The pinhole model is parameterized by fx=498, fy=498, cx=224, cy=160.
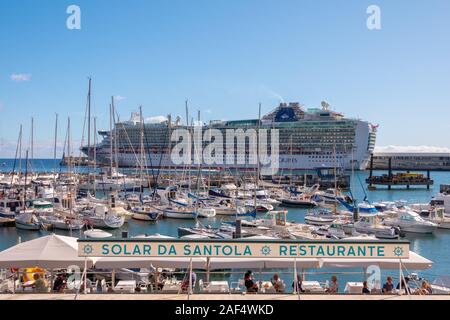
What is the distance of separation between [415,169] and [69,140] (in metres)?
80.9

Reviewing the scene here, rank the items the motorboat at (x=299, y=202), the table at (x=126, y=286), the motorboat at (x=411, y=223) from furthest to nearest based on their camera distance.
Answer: the motorboat at (x=299, y=202)
the motorboat at (x=411, y=223)
the table at (x=126, y=286)

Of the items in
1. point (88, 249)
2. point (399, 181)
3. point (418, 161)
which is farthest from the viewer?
point (418, 161)

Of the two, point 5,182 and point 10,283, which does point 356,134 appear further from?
point 10,283

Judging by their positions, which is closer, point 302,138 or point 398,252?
point 398,252

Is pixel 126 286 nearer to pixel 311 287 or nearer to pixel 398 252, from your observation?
pixel 311 287

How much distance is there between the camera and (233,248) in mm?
7422

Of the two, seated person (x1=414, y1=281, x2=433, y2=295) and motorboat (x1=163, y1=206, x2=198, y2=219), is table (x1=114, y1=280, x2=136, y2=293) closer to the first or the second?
seated person (x1=414, y1=281, x2=433, y2=295)

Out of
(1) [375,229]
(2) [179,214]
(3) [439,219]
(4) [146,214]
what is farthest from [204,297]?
(3) [439,219]

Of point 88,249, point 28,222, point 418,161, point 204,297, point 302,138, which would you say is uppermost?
point 302,138

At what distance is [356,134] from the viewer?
84188 mm

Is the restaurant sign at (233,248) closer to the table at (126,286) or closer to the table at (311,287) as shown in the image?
the table at (126,286)

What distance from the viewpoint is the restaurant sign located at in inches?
291

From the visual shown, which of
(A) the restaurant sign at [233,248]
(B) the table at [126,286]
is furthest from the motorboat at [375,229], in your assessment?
Answer: (A) the restaurant sign at [233,248]

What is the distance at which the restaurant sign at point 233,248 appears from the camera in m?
7.39
